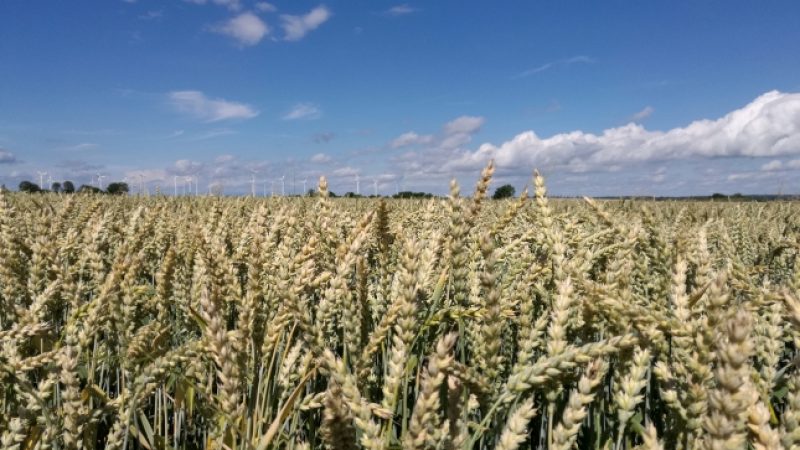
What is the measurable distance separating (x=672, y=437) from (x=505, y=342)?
1.06 meters

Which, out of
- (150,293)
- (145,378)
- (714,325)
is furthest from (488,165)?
(150,293)

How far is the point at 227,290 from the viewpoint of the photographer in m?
1.84

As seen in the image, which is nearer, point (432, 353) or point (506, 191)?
point (432, 353)

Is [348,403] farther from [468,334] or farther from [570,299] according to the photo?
[468,334]

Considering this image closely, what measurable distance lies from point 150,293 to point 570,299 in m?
1.99

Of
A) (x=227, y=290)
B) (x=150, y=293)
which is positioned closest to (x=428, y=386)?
(x=227, y=290)

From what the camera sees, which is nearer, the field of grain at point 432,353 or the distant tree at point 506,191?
the field of grain at point 432,353

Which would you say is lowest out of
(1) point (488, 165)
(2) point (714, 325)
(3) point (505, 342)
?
(3) point (505, 342)

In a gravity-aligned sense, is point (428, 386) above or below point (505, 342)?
above

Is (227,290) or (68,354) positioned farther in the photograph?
(227,290)

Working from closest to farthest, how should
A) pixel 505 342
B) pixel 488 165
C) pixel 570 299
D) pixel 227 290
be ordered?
pixel 570 299 → pixel 488 165 → pixel 227 290 → pixel 505 342

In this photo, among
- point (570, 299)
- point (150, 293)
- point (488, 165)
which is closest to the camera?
point (570, 299)

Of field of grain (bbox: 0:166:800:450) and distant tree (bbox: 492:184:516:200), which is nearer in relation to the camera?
field of grain (bbox: 0:166:800:450)

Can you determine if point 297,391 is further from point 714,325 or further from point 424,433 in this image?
point 714,325
